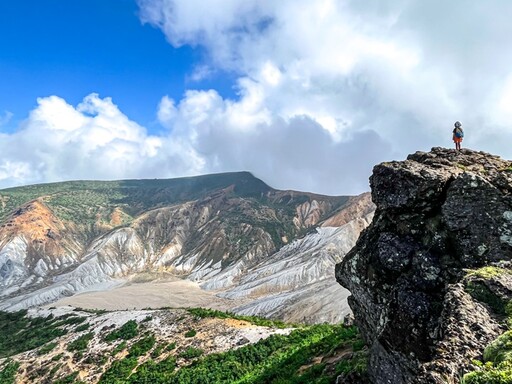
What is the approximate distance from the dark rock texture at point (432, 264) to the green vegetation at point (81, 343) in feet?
107

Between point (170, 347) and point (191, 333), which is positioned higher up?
point (191, 333)

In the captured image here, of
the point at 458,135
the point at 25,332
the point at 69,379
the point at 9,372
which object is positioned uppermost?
the point at 458,135

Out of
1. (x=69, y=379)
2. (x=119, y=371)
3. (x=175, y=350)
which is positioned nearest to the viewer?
(x=119, y=371)

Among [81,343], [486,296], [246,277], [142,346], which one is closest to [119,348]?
[142,346]

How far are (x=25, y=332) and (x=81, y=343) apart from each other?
20.9 m

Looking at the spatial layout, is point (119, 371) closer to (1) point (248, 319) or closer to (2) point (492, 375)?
(1) point (248, 319)

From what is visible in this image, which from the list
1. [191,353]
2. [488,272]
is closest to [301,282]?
[191,353]

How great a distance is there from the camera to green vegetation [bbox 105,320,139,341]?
39.2 meters

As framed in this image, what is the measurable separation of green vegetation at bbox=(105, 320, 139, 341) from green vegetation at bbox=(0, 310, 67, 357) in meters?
10.4

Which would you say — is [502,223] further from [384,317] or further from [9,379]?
[9,379]

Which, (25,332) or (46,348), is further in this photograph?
(25,332)

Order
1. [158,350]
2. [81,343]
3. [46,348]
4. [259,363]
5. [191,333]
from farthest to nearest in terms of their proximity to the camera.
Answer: [46,348], [81,343], [191,333], [158,350], [259,363]

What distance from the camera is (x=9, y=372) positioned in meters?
37.4

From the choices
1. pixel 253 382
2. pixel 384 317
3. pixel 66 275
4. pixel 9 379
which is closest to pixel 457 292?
pixel 384 317
